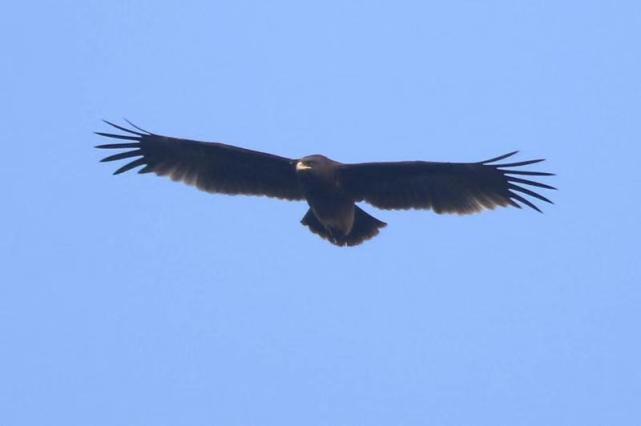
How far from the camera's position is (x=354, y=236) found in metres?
16.4

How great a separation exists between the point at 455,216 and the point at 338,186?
1267 millimetres

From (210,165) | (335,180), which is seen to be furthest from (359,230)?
(210,165)

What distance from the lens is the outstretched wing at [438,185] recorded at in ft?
52.2

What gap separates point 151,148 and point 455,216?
3426mm

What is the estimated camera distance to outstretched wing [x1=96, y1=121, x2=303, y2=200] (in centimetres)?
1666

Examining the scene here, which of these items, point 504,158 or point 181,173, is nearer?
point 504,158

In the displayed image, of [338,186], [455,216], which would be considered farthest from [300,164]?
[455,216]

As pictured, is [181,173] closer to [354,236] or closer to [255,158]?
[255,158]

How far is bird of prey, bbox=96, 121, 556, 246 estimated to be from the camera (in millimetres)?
15938

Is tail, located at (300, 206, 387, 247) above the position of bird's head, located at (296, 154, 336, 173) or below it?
below

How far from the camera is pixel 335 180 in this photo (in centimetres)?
1606

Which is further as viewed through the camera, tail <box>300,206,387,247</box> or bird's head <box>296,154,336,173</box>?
tail <box>300,206,387,247</box>

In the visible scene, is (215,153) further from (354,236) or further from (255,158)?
(354,236)

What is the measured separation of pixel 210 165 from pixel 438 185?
2533mm
